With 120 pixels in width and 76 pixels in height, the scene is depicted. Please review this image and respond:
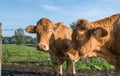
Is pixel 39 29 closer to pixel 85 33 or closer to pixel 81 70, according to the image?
pixel 85 33

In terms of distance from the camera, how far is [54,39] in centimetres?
1301

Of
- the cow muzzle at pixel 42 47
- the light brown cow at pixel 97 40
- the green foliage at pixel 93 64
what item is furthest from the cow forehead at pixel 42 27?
the green foliage at pixel 93 64

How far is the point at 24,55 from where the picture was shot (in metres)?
22.8

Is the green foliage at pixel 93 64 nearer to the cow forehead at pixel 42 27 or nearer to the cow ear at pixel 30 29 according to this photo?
the cow ear at pixel 30 29

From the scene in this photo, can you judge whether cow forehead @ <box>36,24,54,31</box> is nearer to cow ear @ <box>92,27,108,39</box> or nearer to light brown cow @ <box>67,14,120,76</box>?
light brown cow @ <box>67,14,120,76</box>

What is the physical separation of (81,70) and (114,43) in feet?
21.5

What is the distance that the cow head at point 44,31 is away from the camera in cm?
1227

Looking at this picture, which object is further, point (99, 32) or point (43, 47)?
point (43, 47)

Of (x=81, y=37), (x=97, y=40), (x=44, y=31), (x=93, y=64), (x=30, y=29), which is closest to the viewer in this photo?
(x=81, y=37)

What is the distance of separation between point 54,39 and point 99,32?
12.4 ft

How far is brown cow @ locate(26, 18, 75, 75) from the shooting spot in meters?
12.4

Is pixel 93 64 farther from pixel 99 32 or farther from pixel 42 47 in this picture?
pixel 99 32

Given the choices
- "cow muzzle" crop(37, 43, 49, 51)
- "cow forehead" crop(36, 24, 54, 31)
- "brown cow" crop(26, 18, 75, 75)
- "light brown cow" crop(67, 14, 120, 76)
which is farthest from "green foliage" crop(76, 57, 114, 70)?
"light brown cow" crop(67, 14, 120, 76)

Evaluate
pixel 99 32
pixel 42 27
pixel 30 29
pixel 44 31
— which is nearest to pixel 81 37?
pixel 99 32
